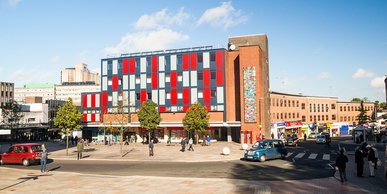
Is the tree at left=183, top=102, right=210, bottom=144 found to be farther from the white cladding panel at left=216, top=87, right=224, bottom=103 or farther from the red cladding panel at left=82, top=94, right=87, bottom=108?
the red cladding panel at left=82, top=94, right=87, bottom=108

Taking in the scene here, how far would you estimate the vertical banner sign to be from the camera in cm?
5200

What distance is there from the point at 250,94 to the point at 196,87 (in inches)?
420

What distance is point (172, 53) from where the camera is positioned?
6050cm

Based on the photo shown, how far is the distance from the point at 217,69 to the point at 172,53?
890 cm

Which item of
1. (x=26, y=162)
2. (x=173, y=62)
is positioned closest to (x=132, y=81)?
(x=173, y=62)

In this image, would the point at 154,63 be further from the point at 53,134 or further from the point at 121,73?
the point at 53,134

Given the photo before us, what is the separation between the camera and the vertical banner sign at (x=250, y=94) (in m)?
52.0

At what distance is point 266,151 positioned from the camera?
2970 centimetres

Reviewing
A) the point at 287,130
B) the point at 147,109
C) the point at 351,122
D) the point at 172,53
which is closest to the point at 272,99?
the point at 287,130

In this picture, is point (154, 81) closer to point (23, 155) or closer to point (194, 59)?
point (194, 59)

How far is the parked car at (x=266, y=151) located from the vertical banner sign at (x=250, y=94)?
20547 millimetres

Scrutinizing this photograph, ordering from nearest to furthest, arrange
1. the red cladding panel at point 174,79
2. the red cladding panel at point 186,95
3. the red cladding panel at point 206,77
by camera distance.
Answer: the red cladding panel at point 206,77 < the red cladding panel at point 186,95 < the red cladding panel at point 174,79

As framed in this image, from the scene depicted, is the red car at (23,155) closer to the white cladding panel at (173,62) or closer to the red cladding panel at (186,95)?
the red cladding panel at (186,95)

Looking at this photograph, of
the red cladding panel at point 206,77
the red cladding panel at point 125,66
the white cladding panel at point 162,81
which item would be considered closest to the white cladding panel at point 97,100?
the red cladding panel at point 125,66
